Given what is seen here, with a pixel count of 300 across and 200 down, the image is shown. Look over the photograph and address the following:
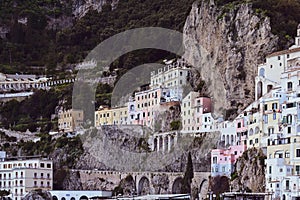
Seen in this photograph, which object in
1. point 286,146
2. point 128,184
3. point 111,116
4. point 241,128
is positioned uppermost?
point 111,116

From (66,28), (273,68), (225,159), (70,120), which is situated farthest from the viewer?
(66,28)

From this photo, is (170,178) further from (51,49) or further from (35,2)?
(35,2)

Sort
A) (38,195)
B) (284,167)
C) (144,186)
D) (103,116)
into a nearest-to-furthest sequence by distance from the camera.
Answer: (284,167) → (144,186) → (38,195) → (103,116)

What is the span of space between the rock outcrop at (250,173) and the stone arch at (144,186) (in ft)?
42.5

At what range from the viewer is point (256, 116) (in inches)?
3529

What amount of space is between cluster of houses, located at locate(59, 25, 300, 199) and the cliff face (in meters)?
2.01

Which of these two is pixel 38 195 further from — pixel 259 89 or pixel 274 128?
pixel 274 128

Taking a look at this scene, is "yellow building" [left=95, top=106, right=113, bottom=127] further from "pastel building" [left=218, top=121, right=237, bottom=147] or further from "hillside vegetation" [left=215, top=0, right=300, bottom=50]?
"pastel building" [left=218, top=121, right=237, bottom=147]

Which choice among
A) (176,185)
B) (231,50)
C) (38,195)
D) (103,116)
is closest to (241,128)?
(176,185)

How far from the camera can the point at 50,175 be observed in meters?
107

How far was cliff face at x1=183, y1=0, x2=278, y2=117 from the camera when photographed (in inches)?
3829

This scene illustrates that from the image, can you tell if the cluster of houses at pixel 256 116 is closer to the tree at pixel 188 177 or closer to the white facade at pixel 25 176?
the tree at pixel 188 177

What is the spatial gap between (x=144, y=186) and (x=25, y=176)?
39.8 ft

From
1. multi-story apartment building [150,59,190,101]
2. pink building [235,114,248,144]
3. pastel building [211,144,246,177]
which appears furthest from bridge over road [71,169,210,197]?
multi-story apartment building [150,59,190,101]
